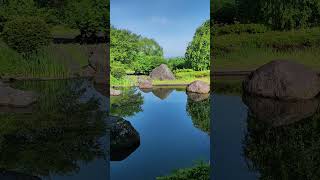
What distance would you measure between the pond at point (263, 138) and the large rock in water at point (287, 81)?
14cm

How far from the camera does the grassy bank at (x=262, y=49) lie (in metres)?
10.3

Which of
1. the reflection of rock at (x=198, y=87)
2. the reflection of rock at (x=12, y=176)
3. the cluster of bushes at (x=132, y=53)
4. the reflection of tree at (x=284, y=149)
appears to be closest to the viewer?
the reflection of rock at (x=12, y=176)

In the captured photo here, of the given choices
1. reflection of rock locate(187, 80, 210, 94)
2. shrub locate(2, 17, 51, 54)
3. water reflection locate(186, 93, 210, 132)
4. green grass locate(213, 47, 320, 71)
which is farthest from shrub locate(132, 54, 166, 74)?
green grass locate(213, 47, 320, 71)

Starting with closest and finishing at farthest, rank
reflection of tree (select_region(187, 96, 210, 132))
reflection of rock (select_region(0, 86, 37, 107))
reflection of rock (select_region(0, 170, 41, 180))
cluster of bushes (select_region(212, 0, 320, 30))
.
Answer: reflection of rock (select_region(0, 170, 41, 180)) < reflection of rock (select_region(0, 86, 37, 107)) < reflection of tree (select_region(187, 96, 210, 132)) < cluster of bushes (select_region(212, 0, 320, 30))

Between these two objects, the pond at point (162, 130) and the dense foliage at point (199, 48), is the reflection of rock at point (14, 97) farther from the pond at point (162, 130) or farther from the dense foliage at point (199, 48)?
the dense foliage at point (199, 48)

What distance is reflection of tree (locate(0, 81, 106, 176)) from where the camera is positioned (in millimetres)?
7430

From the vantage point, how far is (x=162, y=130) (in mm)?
8023

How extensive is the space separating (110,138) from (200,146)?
56.5 inches

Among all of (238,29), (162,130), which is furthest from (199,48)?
(238,29)

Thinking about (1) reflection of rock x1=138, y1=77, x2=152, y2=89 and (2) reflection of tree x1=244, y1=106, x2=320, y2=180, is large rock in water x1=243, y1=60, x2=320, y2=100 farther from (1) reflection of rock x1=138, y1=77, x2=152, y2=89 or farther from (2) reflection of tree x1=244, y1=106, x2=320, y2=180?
(1) reflection of rock x1=138, y1=77, x2=152, y2=89

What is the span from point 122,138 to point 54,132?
3.45 ft

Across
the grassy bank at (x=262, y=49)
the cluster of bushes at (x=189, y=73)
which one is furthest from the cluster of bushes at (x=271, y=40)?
the cluster of bushes at (x=189, y=73)

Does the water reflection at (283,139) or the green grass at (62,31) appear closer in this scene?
the water reflection at (283,139)

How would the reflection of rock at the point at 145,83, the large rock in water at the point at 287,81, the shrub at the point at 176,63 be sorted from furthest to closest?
the large rock in water at the point at 287,81 → the reflection of rock at the point at 145,83 → the shrub at the point at 176,63
